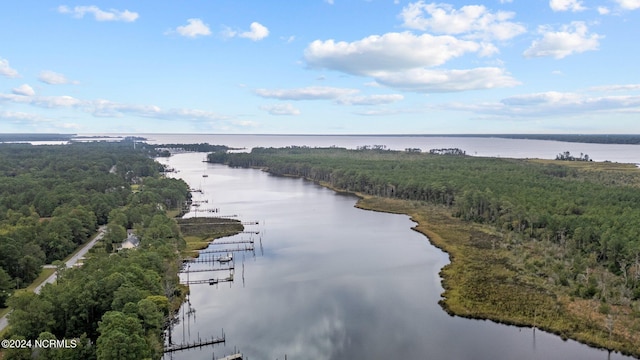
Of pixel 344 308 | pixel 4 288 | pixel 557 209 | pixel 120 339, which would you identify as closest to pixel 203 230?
pixel 4 288

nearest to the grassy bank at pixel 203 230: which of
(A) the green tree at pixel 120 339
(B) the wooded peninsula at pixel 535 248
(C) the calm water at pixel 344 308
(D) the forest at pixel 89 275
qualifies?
(D) the forest at pixel 89 275

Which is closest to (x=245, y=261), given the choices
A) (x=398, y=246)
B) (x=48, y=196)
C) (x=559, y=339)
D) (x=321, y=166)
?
(x=398, y=246)

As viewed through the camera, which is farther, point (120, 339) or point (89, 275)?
point (89, 275)

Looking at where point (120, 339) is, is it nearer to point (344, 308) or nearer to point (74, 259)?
point (344, 308)

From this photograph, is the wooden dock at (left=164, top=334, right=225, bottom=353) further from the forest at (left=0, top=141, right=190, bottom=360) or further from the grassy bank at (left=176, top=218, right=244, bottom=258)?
the grassy bank at (left=176, top=218, right=244, bottom=258)

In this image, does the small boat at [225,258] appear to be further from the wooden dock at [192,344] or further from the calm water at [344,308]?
the wooden dock at [192,344]

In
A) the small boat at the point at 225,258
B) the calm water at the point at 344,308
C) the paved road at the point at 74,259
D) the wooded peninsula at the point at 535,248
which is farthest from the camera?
the small boat at the point at 225,258
